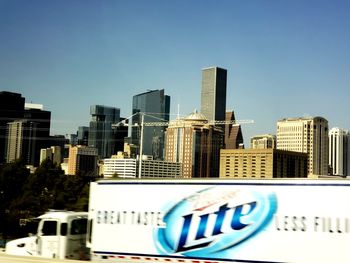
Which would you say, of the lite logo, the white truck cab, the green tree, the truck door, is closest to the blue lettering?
the lite logo

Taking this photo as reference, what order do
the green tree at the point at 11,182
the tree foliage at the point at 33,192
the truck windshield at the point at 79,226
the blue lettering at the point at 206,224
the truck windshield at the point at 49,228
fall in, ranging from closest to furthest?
the blue lettering at the point at 206,224 < the truck windshield at the point at 49,228 < the truck windshield at the point at 79,226 < the tree foliage at the point at 33,192 < the green tree at the point at 11,182

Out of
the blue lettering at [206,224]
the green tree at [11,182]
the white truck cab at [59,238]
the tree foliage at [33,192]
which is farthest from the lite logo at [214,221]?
the green tree at [11,182]

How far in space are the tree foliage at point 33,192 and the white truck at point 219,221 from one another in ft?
148

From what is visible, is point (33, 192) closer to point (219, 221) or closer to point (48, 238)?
point (48, 238)

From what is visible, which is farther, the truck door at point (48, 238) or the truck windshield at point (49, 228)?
the truck windshield at point (49, 228)

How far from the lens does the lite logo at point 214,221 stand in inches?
648

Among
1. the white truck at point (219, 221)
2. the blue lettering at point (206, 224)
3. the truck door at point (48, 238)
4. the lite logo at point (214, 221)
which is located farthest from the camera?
the truck door at point (48, 238)

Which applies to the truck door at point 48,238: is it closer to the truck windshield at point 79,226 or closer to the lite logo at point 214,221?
the truck windshield at point 79,226

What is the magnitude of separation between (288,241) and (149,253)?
490cm

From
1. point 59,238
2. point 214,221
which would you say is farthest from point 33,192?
point 214,221

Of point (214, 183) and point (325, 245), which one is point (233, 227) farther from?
point (325, 245)

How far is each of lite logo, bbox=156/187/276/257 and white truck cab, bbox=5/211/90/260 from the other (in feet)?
14.3

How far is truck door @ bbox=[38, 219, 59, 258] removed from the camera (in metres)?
20.3

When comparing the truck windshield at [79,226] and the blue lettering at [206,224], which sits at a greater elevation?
the blue lettering at [206,224]
